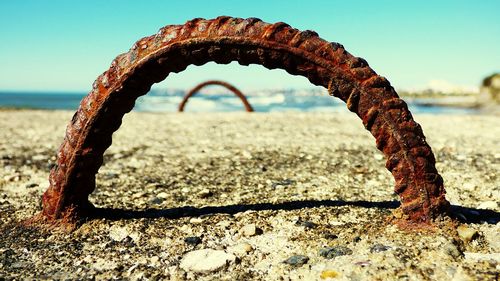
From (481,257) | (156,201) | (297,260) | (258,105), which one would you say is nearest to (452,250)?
(481,257)

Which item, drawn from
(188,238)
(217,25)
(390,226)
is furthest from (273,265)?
(217,25)

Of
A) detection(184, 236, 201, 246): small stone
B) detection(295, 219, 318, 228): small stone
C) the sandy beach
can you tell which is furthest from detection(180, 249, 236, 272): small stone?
detection(295, 219, 318, 228): small stone

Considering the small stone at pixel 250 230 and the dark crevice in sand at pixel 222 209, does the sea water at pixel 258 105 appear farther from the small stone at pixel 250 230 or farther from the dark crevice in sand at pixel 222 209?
the small stone at pixel 250 230

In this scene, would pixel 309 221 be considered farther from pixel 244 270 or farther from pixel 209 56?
pixel 209 56

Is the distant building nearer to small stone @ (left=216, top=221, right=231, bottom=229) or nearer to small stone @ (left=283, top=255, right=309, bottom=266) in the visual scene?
small stone @ (left=216, top=221, right=231, bottom=229)

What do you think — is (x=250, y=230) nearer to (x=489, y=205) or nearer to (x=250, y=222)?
(x=250, y=222)
